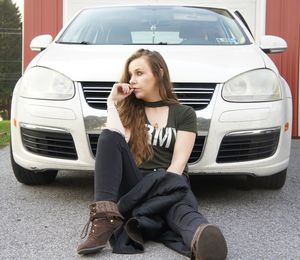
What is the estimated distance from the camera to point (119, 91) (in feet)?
10.2

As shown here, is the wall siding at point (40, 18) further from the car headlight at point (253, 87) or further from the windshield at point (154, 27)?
the car headlight at point (253, 87)

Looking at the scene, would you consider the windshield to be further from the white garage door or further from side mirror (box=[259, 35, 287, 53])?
the white garage door

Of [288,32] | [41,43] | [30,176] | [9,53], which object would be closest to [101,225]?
[30,176]

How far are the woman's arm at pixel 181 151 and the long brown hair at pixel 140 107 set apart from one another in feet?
0.47

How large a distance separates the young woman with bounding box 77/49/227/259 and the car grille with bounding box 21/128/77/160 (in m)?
0.49

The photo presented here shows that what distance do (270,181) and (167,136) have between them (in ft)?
3.98

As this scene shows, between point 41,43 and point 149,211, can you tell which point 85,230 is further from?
point 41,43

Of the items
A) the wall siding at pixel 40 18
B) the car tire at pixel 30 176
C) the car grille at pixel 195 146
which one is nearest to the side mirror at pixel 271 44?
the car grille at pixel 195 146

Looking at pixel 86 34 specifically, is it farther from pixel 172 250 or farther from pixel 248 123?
pixel 172 250

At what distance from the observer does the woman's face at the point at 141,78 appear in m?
3.12

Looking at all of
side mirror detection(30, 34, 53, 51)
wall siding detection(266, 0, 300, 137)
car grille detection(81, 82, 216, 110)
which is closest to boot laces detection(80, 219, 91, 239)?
car grille detection(81, 82, 216, 110)

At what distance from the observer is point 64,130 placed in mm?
3406

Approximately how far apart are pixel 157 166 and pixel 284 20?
5101mm

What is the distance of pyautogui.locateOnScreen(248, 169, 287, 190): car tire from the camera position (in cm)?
394
